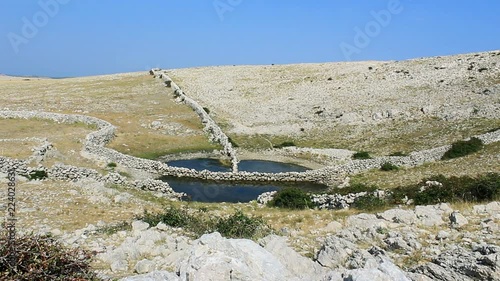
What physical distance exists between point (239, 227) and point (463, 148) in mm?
29305

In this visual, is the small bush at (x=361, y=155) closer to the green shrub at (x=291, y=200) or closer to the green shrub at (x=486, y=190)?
the green shrub at (x=291, y=200)

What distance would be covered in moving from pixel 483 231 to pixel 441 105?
45.8 metres

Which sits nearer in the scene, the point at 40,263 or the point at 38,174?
the point at 40,263

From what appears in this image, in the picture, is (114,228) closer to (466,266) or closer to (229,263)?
(229,263)

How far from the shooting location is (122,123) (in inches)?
2120

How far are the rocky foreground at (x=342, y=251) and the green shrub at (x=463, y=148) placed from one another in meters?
22.1

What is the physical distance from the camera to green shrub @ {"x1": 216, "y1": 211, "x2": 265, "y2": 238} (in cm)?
1416

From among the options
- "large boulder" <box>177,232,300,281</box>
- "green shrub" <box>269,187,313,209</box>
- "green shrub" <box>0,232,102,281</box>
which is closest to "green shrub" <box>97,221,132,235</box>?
"green shrub" <box>0,232,102,281</box>

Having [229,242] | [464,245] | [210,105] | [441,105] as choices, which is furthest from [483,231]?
[210,105]

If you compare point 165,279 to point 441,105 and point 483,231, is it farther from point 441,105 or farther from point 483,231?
point 441,105

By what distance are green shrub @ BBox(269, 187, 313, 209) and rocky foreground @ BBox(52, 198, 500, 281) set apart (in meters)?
9.75

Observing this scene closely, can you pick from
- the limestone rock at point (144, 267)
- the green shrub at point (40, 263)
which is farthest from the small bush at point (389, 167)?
the green shrub at point (40, 263)

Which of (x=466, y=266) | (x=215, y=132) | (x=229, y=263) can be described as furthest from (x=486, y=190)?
(x=215, y=132)

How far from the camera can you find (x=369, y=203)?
2270cm
